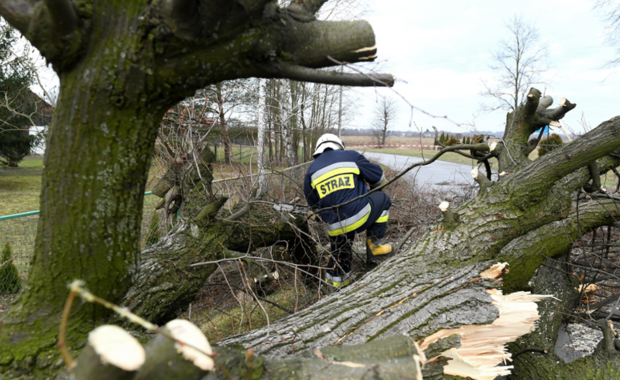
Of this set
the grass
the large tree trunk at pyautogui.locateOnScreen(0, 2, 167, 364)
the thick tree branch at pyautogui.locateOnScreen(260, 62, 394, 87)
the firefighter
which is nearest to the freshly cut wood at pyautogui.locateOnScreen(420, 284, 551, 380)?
the thick tree branch at pyautogui.locateOnScreen(260, 62, 394, 87)

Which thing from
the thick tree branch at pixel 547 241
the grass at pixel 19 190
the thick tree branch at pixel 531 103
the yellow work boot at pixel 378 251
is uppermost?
the thick tree branch at pixel 531 103

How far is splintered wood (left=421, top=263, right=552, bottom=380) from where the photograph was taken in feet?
5.89

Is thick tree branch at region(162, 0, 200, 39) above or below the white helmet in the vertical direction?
above

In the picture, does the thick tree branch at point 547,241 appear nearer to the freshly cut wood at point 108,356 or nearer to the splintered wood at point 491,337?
the splintered wood at point 491,337

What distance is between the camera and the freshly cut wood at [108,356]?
0.80 metres

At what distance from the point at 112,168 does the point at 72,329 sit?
696mm

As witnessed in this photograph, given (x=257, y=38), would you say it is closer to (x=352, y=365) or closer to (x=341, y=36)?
(x=341, y=36)

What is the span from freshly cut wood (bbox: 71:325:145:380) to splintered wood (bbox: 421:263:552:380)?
142 centimetres

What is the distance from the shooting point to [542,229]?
9.99 ft

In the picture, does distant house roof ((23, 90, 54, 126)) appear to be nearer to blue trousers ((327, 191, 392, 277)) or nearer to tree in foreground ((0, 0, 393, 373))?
tree in foreground ((0, 0, 393, 373))

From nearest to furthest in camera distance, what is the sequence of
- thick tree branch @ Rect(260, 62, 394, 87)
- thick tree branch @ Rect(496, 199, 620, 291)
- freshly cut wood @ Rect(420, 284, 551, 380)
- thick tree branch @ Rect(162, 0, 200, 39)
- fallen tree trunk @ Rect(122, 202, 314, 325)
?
thick tree branch @ Rect(162, 0, 200, 39), thick tree branch @ Rect(260, 62, 394, 87), freshly cut wood @ Rect(420, 284, 551, 380), fallen tree trunk @ Rect(122, 202, 314, 325), thick tree branch @ Rect(496, 199, 620, 291)

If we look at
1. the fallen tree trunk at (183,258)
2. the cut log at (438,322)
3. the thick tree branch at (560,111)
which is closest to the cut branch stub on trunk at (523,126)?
the thick tree branch at (560,111)

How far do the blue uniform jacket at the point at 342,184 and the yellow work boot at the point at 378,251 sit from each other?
1.30 feet

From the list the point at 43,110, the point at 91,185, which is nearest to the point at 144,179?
the point at 91,185
